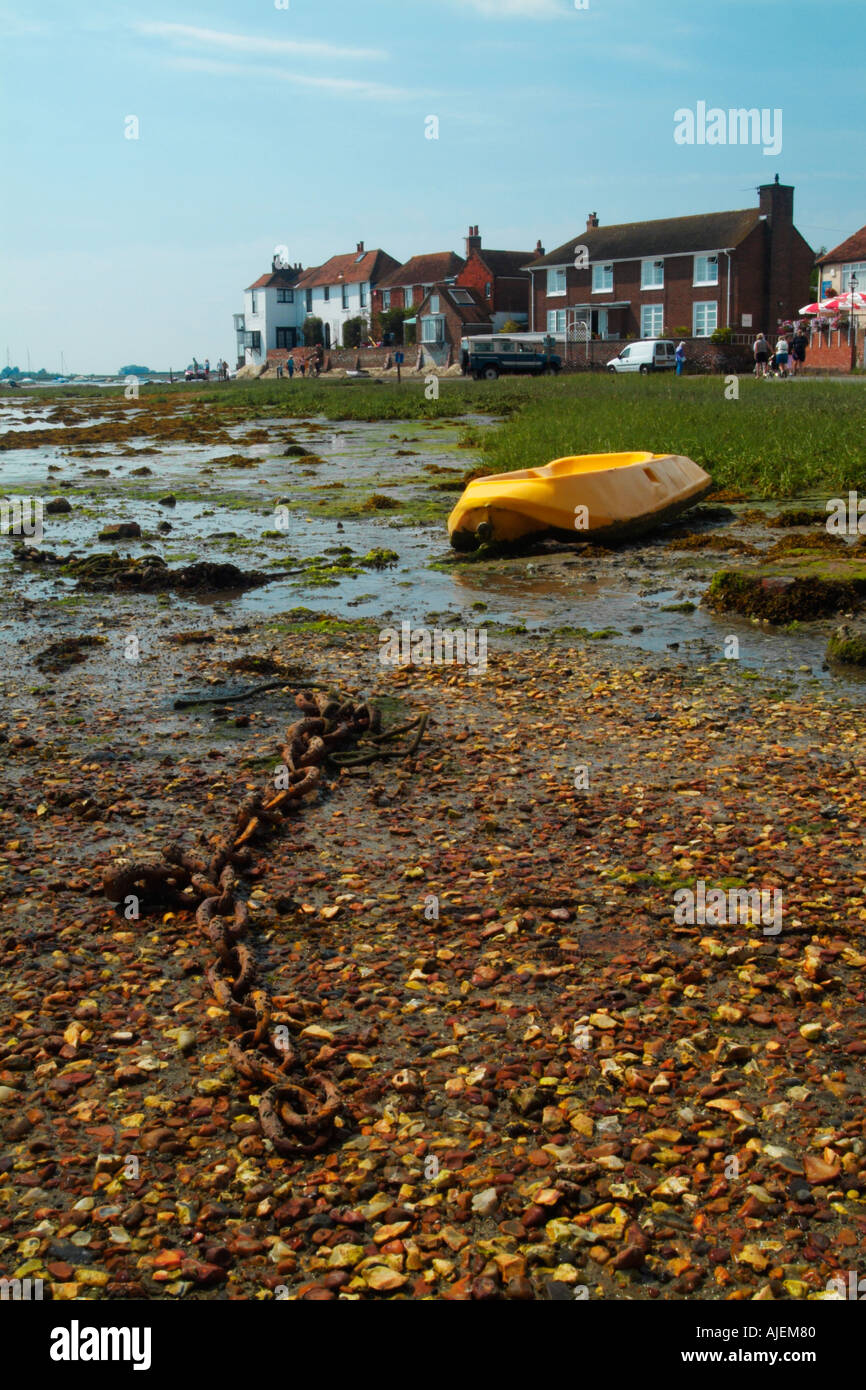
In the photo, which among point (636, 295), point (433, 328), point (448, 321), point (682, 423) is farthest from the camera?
point (433, 328)

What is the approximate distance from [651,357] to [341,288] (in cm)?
6910

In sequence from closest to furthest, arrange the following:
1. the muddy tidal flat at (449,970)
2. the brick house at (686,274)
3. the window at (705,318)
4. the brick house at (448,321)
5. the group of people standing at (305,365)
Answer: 1. the muddy tidal flat at (449,970)
2. the brick house at (686,274)
3. the window at (705,318)
4. the brick house at (448,321)
5. the group of people standing at (305,365)

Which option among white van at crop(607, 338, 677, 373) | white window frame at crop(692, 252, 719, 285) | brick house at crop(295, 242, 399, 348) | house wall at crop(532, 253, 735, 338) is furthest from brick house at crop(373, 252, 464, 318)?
white van at crop(607, 338, 677, 373)

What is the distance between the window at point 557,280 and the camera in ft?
294

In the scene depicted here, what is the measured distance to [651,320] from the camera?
83.7 metres

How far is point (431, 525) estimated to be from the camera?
17281mm

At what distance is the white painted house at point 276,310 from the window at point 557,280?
1977 inches

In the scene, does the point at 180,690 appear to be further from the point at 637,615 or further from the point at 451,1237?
the point at 451,1237

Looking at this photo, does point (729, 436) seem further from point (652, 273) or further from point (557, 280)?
point (557, 280)

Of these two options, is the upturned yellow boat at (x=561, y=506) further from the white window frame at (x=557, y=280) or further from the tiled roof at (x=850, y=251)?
the white window frame at (x=557, y=280)

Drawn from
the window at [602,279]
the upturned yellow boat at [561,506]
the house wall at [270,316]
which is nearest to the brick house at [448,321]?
the window at [602,279]

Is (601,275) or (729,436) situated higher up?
(601,275)

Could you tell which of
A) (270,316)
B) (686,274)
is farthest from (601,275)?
(270,316)

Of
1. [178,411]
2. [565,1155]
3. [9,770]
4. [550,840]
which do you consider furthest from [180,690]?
[178,411]
